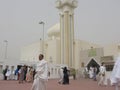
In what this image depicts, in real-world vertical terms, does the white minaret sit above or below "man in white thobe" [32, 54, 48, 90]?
above

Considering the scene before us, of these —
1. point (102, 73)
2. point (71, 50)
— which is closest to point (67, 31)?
point (71, 50)

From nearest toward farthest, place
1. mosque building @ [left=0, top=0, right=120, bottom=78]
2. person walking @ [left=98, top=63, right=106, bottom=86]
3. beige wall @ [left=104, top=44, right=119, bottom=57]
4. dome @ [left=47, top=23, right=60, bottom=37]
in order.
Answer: person walking @ [left=98, top=63, right=106, bottom=86], beige wall @ [left=104, top=44, right=119, bottom=57], mosque building @ [left=0, top=0, right=120, bottom=78], dome @ [left=47, top=23, right=60, bottom=37]

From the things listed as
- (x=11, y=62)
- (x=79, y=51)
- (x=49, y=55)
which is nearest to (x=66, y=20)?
(x=79, y=51)

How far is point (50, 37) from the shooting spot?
6131 centimetres

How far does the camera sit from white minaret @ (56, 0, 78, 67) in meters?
45.2

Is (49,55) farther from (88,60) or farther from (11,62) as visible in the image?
(11,62)

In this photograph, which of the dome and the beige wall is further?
the dome

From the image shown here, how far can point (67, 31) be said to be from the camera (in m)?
45.5

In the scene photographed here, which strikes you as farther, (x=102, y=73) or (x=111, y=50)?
(x=111, y=50)

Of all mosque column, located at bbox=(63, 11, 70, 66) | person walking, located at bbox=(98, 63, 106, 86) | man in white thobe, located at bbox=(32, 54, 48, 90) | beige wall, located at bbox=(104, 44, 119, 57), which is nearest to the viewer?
man in white thobe, located at bbox=(32, 54, 48, 90)

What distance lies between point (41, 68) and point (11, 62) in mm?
25110

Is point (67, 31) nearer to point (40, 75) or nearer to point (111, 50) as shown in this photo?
point (111, 50)

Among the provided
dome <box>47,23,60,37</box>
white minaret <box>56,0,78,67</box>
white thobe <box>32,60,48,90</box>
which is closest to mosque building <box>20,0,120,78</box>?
white minaret <box>56,0,78,67</box>

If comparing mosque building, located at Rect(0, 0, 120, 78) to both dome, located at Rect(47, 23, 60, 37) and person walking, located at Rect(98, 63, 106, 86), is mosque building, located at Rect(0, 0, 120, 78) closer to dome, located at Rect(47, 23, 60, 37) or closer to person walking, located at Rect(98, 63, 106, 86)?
Result: dome, located at Rect(47, 23, 60, 37)
